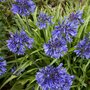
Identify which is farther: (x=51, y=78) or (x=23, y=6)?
(x=23, y=6)

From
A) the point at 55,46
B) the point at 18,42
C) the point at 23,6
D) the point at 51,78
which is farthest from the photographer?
the point at 23,6

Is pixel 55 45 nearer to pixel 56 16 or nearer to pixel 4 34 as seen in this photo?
pixel 56 16

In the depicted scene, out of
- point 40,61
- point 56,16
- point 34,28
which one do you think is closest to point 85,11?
point 56,16

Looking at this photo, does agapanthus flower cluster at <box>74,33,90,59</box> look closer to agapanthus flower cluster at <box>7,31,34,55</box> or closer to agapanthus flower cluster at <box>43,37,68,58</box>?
agapanthus flower cluster at <box>43,37,68,58</box>

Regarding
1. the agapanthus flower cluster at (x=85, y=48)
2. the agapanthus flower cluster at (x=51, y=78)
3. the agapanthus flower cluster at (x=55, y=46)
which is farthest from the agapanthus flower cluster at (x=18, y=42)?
the agapanthus flower cluster at (x=85, y=48)

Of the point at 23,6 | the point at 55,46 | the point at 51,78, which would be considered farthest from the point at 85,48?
the point at 23,6

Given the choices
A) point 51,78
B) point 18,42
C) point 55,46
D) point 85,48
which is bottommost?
point 51,78

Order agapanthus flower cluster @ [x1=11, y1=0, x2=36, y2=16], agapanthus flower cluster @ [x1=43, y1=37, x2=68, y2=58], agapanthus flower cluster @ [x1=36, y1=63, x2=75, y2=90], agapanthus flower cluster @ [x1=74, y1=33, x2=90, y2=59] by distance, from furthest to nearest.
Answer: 1. agapanthus flower cluster @ [x1=11, y1=0, x2=36, y2=16]
2. agapanthus flower cluster @ [x1=74, y1=33, x2=90, y2=59]
3. agapanthus flower cluster @ [x1=43, y1=37, x2=68, y2=58]
4. agapanthus flower cluster @ [x1=36, y1=63, x2=75, y2=90]

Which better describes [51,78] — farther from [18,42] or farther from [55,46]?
[18,42]

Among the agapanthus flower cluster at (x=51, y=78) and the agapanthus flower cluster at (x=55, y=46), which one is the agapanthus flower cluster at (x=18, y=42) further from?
the agapanthus flower cluster at (x=51, y=78)

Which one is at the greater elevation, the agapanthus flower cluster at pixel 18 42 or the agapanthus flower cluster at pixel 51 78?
the agapanthus flower cluster at pixel 18 42

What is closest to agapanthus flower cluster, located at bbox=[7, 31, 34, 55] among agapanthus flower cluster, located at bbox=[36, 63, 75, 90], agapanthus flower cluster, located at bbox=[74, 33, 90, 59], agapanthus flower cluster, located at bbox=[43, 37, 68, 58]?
agapanthus flower cluster, located at bbox=[43, 37, 68, 58]
